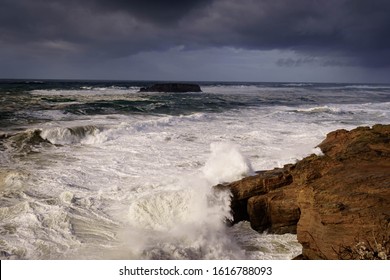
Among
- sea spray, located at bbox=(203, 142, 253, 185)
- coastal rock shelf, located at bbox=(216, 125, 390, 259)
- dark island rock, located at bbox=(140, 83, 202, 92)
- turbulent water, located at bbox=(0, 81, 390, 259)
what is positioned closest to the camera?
coastal rock shelf, located at bbox=(216, 125, 390, 259)

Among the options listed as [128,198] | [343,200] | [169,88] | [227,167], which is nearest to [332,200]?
[343,200]

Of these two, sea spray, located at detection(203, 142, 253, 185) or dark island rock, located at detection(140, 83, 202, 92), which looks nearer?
sea spray, located at detection(203, 142, 253, 185)

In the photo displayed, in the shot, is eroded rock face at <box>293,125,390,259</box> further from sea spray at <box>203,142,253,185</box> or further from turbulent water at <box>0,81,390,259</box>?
sea spray at <box>203,142,253,185</box>

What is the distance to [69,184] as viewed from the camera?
888 centimetres

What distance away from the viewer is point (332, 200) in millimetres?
5195

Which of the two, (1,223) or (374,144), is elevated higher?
(374,144)

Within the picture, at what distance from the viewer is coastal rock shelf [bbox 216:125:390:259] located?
4.73m

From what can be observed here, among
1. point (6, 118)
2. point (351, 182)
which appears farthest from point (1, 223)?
point (6, 118)

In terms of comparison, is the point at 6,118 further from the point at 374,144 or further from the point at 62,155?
the point at 374,144

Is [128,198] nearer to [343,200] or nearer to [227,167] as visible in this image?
[227,167]

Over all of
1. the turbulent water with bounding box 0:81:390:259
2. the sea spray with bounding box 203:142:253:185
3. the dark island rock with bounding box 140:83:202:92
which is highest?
the dark island rock with bounding box 140:83:202:92

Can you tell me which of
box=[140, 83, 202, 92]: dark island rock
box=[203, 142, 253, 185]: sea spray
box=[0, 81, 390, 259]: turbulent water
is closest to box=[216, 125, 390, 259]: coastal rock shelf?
box=[0, 81, 390, 259]: turbulent water

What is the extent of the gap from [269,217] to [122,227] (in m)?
2.92

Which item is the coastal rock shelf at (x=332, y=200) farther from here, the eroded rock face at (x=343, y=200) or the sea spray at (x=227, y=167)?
the sea spray at (x=227, y=167)
